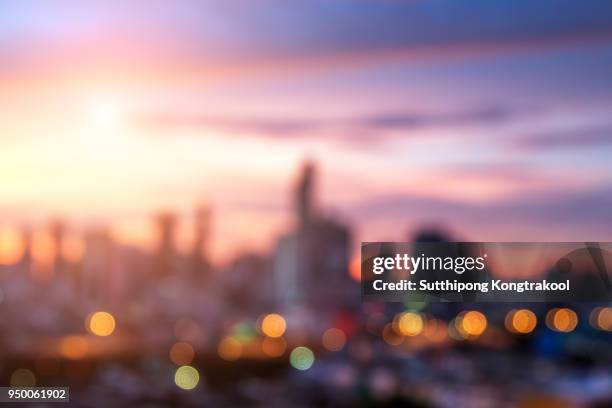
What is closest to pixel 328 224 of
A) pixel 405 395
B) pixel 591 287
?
pixel 405 395

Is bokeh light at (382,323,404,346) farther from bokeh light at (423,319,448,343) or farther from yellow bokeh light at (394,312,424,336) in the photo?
bokeh light at (423,319,448,343)

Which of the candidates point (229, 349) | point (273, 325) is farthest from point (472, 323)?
point (229, 349)

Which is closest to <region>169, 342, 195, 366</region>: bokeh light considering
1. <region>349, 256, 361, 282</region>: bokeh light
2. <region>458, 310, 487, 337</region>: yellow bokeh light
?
<region>458, 310, 487, 337</region>: yellow bokeh light

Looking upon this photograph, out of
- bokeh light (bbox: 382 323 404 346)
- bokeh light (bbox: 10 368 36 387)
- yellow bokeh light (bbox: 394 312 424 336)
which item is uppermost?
yellow bokeh light (bbox: 394 312 424 336)

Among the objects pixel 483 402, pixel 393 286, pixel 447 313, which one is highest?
pixel 447 313

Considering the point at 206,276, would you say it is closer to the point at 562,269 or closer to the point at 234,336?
the point at 234,336

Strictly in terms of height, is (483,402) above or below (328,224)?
below

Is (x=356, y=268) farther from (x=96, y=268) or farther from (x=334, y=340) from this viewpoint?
(x=334, y=340)
